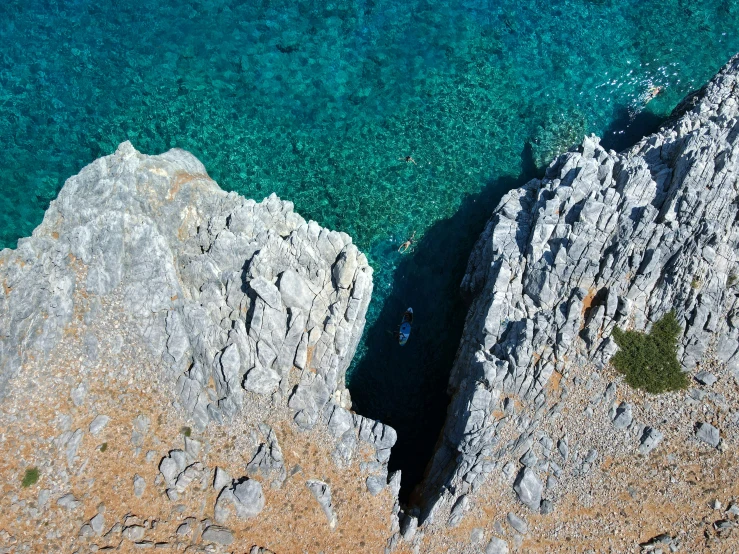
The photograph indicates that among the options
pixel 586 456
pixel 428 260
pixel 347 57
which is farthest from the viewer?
pixel 347 57

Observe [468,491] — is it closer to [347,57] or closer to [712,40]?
[347,57]

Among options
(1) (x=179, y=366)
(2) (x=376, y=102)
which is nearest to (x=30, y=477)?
(1) (x=179, y=366)

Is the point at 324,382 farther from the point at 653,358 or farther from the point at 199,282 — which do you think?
the point at 653,358

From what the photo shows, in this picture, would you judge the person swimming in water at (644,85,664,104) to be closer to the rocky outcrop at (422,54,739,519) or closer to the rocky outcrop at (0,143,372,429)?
the rocky outcrop at (422,54,739,519)

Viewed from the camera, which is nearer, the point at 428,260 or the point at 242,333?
the point at 242,333

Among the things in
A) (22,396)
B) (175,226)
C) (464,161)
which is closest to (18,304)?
(22,396)

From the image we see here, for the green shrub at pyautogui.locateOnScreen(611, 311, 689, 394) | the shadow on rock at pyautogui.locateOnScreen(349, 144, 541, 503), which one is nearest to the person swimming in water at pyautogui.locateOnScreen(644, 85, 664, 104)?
the shadow on rock at pyautogui.locateOnScreen(349, 144, 541, 503)
